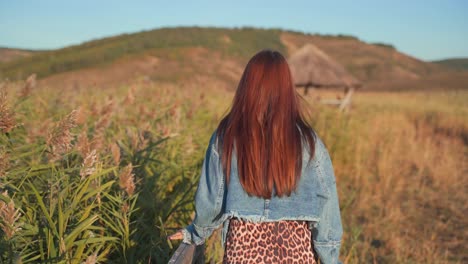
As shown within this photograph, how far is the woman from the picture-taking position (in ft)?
6.10

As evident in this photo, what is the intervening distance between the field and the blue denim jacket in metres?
0.47

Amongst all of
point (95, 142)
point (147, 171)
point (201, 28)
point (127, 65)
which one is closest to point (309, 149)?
point (95, 142)

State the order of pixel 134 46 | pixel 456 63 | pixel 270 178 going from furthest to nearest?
pixel 456 63 → pixel 134 46 → pixel 270 178

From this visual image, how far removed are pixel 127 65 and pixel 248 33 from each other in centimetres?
3065

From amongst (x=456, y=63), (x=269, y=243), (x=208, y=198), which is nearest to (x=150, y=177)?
(x=208, y=198)

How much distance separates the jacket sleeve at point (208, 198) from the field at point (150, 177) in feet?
1.41

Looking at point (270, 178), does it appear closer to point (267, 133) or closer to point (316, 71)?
point (267, 133)

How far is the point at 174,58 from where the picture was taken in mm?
39281

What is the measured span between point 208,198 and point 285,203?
1.13 feet

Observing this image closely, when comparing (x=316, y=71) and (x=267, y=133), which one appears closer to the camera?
(x=267, y=133)

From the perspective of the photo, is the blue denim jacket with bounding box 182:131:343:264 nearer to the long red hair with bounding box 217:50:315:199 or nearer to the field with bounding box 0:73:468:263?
the long red hair with bounding box 217:50:315:199

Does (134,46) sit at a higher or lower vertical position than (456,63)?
lower

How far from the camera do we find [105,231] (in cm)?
254

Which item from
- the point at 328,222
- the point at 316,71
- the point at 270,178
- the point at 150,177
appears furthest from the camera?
the point at 316,71
